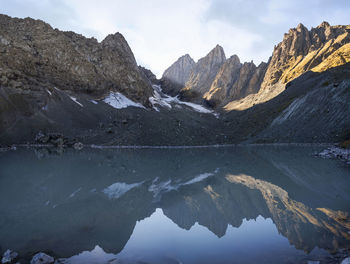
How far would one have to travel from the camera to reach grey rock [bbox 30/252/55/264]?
7.25m

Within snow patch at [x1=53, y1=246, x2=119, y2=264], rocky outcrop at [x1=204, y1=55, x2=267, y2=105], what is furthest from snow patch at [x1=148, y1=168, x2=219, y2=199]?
rocky outcrop at [x1=204, y1=55, x2=267, y2=105]

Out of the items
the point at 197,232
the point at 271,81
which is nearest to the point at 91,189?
the point at 197,232

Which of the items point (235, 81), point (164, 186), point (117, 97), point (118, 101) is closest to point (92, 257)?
point (164, 186)

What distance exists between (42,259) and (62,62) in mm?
100670

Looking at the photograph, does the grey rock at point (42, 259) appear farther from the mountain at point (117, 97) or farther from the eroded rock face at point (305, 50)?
the eroded rock face at point (305, 50)

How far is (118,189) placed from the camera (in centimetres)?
1798

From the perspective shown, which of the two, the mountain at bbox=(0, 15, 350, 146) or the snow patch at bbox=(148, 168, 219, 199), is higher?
the mountain at bbox=(0, 15, 350, 146)

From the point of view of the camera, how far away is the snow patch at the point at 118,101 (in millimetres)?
93431

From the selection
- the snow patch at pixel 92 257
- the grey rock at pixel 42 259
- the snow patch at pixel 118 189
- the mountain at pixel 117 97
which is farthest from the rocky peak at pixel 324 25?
the grey rock at pixel 42 259

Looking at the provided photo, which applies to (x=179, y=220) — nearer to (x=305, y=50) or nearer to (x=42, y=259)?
(x=42, y=259)

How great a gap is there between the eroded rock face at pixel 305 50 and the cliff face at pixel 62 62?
2693 inches

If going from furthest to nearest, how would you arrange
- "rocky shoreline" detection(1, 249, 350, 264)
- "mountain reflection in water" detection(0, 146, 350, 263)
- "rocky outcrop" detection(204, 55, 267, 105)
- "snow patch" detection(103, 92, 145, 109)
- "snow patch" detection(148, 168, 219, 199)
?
"rocky outcrop" detection(204, 55, 267, 105) < "snow patch" detection(103, 92, 145, 109) < "snow patch" detection(148, 168, 219, 199) < "mountain reflection in water" detection(0, 146, 350, 263) < "rocky shoreline" detection(1, 249, 350, 264)

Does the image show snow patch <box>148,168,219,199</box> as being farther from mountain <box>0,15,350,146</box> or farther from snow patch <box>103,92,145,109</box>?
snow patch <box>103,92,145,109</box>

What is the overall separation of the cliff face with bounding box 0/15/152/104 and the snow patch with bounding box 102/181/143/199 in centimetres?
6741
